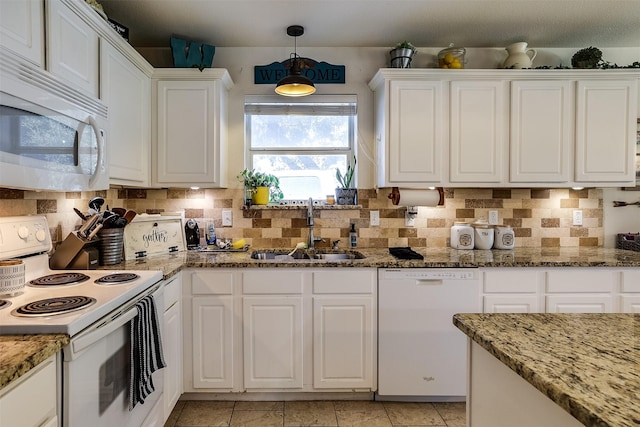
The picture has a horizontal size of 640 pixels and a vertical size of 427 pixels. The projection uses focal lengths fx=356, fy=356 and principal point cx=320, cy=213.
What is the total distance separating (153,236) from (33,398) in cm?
156

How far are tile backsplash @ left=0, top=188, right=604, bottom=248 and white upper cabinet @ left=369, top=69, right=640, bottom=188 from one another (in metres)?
0.35

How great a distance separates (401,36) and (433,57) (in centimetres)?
38

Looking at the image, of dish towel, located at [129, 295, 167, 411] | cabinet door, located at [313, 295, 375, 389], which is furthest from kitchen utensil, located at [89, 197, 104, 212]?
cabinet door, located at [313, 295, 375, 389]

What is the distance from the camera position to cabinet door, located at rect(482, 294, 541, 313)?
2291 mm

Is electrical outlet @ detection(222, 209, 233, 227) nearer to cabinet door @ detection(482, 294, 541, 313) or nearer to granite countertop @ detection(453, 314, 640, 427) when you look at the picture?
cabinet door @ detection(482, 294, 541, 313)

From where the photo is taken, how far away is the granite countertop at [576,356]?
65 centimetres

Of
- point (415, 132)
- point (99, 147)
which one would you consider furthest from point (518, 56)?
point (99, 147)

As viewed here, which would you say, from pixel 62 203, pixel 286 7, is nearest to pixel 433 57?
pixel 286 7

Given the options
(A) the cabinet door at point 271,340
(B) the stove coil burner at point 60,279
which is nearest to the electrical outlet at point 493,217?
(A) the cabinet door at point 271,340

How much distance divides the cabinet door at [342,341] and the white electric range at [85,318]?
3.06 feet

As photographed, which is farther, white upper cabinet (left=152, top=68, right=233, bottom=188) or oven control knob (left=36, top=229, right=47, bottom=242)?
white upper cabinet (left=152, top=68, right=233, bottom=188)

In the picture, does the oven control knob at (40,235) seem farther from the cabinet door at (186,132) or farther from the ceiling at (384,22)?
the ceiling at (384,22)

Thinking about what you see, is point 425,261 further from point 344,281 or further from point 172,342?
point 172,342

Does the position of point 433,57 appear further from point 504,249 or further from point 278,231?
point 278,231
